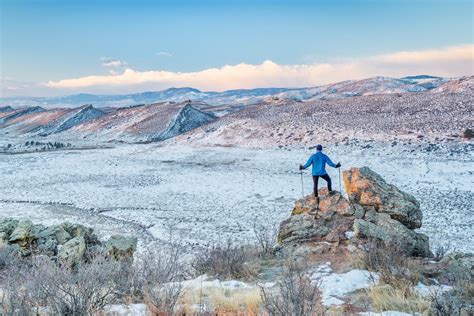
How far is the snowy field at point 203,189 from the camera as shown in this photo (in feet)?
52.4

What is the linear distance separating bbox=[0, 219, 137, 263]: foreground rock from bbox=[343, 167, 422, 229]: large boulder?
5870 millimetres

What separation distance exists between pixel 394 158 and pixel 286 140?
11.5 metres

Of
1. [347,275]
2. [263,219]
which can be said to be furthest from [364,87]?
[347,275]

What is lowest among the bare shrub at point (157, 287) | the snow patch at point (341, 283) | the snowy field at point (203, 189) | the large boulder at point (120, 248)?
the snowy field at point (203, 189)

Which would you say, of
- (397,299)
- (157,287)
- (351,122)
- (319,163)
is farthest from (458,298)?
(351,122)

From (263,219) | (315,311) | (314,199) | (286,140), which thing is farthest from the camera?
(286,140)

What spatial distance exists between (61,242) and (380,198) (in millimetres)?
8991

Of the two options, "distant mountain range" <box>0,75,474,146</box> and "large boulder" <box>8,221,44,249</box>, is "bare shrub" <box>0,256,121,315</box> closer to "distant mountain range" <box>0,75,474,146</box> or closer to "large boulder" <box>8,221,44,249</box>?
"large boulder" <box>8,221,44,249</box>

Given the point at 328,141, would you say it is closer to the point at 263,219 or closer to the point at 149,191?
the point at 149,191

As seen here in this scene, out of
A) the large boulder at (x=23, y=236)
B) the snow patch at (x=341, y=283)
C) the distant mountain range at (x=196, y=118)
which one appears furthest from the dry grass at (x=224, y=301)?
the distant mountain range at (x=196, y=118)

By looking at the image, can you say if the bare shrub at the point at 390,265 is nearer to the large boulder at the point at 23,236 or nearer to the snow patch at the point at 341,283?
the snow patch at the point at 341,283

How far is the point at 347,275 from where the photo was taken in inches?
296

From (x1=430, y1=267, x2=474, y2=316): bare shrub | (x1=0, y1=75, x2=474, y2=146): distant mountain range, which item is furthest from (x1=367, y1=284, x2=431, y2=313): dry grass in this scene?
(x1=0, y1=75, x2=474, y2=146): distant mountain range

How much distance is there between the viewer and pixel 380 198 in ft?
32.9
